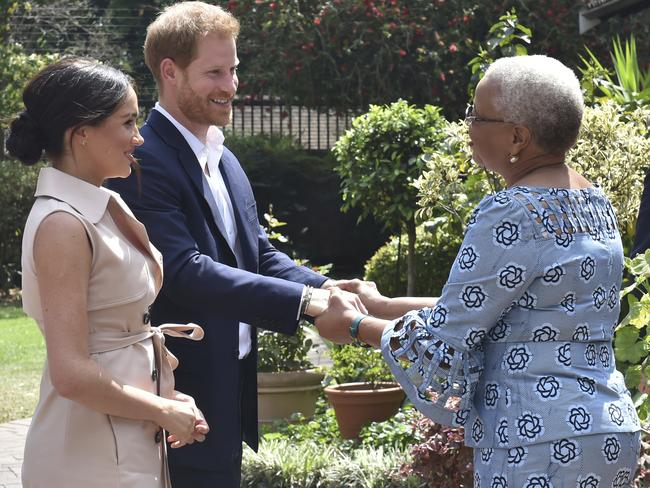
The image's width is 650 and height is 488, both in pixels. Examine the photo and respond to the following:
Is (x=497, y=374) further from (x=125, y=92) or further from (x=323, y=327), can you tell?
(x=125, y=92)

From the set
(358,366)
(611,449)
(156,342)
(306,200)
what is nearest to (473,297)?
(611,449)

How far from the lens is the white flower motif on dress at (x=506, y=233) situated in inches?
102

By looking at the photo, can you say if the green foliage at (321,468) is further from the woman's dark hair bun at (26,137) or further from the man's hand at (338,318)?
the woman's dark hair bun at (26,137)

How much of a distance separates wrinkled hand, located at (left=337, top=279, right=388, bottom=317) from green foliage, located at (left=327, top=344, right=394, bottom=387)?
2638 mm

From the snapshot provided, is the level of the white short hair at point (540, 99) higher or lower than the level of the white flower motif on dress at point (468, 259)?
higher

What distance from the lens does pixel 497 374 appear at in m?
2.66

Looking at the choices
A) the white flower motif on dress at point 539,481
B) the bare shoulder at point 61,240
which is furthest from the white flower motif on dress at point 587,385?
the bare shoulder at point 61,240

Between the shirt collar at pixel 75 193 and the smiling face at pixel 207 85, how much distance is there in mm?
945

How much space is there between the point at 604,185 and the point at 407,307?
2.84 metres

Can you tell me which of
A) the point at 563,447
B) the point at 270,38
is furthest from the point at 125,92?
the point at 270,38

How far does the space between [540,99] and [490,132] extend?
0.49 ft

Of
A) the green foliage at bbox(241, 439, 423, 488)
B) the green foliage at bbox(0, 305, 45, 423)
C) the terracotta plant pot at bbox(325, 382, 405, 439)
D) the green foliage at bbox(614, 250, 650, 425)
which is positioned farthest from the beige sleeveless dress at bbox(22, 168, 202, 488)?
the green foliage at bbox(0, 305, 45, 423)

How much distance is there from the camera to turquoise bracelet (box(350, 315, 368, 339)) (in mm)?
3109

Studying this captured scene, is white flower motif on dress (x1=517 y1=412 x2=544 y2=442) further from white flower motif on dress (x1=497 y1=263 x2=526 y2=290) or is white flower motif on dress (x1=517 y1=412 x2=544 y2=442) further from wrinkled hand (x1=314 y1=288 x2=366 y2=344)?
wrinkled hand (x1=314 y1=288 x2=366 y2=344)
